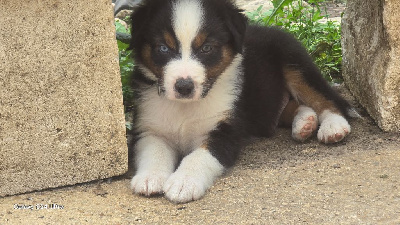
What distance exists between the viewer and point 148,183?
3.62 meters

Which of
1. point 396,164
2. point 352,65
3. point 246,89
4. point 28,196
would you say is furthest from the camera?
point 352,65

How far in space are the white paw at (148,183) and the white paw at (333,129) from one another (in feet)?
4.82

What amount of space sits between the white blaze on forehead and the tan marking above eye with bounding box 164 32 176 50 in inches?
1.7

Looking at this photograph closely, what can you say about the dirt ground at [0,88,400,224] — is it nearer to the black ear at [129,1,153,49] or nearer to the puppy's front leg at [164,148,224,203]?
the puppy's front leg at [164,148,224,203]

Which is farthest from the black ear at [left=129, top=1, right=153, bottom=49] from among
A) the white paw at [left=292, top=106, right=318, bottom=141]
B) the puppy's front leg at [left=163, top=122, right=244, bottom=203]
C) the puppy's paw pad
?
the white paw at [left=292, top=106, right=318, bottom=141]

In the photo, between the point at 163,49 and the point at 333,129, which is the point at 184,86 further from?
the point at 333,129

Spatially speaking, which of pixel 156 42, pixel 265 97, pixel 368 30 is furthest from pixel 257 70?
pixel 156 42

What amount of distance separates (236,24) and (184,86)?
75 centimetres

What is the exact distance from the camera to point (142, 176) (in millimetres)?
3719

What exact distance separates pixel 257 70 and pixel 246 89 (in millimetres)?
263

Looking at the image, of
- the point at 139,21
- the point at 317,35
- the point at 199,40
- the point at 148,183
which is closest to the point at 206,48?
the point at 199,40

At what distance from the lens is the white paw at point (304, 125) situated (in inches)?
188

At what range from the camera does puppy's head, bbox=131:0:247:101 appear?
12.4 feet

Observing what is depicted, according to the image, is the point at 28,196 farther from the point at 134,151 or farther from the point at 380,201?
the point at 380,201
